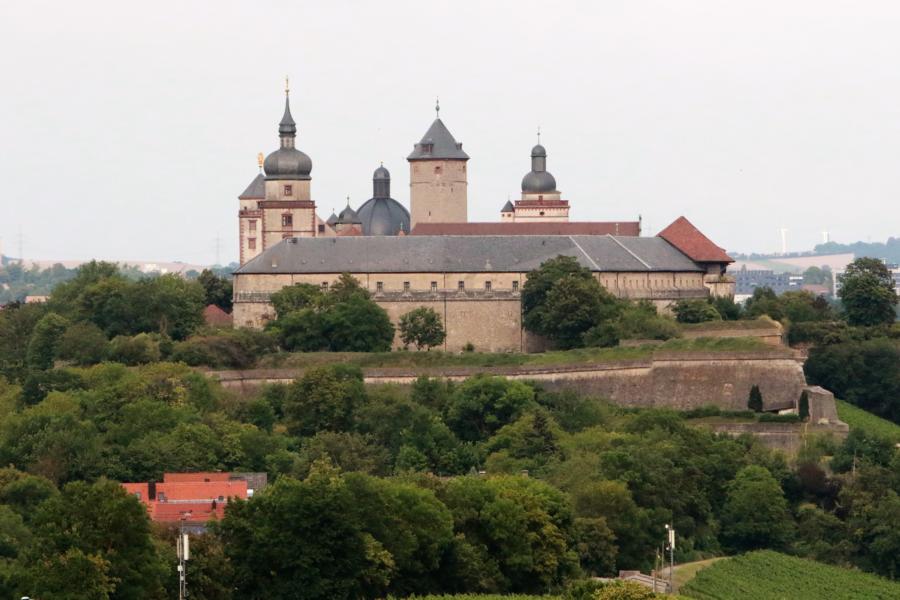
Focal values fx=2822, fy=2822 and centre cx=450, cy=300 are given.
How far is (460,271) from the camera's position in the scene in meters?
100

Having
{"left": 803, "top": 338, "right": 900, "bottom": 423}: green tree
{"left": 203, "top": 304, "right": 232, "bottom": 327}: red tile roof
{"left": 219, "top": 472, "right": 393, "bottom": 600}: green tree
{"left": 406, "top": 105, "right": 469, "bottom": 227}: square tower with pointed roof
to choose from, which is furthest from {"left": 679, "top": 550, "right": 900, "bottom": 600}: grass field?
{"left": 406, "top": 105, "right": 469, "bottom": 227}: square tower with pointed roof

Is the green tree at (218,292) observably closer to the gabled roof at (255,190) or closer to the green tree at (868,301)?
the gabled roof at (255,190)

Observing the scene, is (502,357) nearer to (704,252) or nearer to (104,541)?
(704,252)

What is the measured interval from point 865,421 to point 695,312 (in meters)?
9.15

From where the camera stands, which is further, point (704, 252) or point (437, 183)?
point (437, 183)

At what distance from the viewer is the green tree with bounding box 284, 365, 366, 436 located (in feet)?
286

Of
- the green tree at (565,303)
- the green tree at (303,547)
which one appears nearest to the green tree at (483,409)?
the green tree at (565,303)

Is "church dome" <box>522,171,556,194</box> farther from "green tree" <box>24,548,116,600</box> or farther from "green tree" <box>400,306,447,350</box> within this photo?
"green tree" <box>24,548,116,600</box>

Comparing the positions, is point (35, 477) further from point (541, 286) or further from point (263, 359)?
point (541, 286)

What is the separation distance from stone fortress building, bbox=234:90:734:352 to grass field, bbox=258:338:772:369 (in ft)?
15.2

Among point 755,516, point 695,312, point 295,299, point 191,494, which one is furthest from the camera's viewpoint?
point 295,299

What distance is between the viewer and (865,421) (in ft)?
297

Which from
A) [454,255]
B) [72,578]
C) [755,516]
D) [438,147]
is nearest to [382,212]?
[438,147]

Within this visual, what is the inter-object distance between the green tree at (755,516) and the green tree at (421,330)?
2113 cm
